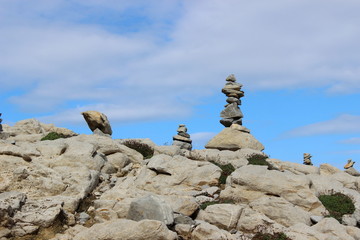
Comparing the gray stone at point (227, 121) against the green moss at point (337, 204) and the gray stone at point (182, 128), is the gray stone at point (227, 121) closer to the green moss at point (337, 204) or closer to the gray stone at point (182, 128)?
the gray stone at point (182, 128)

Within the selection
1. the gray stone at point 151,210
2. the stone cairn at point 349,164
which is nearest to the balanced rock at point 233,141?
the stone cairn at point 349,164

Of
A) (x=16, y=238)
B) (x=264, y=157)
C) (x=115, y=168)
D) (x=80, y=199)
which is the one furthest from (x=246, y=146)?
(x=16, y=238)

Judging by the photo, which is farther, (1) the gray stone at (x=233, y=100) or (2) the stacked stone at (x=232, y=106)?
(1) the gray stone at (x=233, y=100)

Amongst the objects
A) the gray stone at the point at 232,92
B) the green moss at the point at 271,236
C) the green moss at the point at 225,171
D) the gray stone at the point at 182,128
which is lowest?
the green moss at the point at 271,236

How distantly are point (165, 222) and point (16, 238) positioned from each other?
652cm

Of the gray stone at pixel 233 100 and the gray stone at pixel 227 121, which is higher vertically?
the gray stone at pixel 233 100

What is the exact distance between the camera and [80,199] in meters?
24.3

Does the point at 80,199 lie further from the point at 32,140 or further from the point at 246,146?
the point at 246,146

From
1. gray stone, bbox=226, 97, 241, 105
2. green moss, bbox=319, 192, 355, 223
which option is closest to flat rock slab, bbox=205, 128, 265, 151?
gray stone, bbox=226, 97, 241, 105

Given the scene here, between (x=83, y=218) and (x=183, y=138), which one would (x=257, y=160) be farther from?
(x=83, y=218)

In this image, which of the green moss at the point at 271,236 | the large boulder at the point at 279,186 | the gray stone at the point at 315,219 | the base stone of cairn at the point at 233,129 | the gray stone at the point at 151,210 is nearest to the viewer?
the gray stone at the point at 151,210

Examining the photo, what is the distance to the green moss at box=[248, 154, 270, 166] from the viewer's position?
111ft

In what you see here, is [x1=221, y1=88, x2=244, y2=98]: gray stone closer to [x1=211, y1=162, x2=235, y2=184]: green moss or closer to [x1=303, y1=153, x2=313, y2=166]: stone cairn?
[x1=303, y1=153, x2=313, y2=166]: stone cairn

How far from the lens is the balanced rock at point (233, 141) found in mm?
42719
